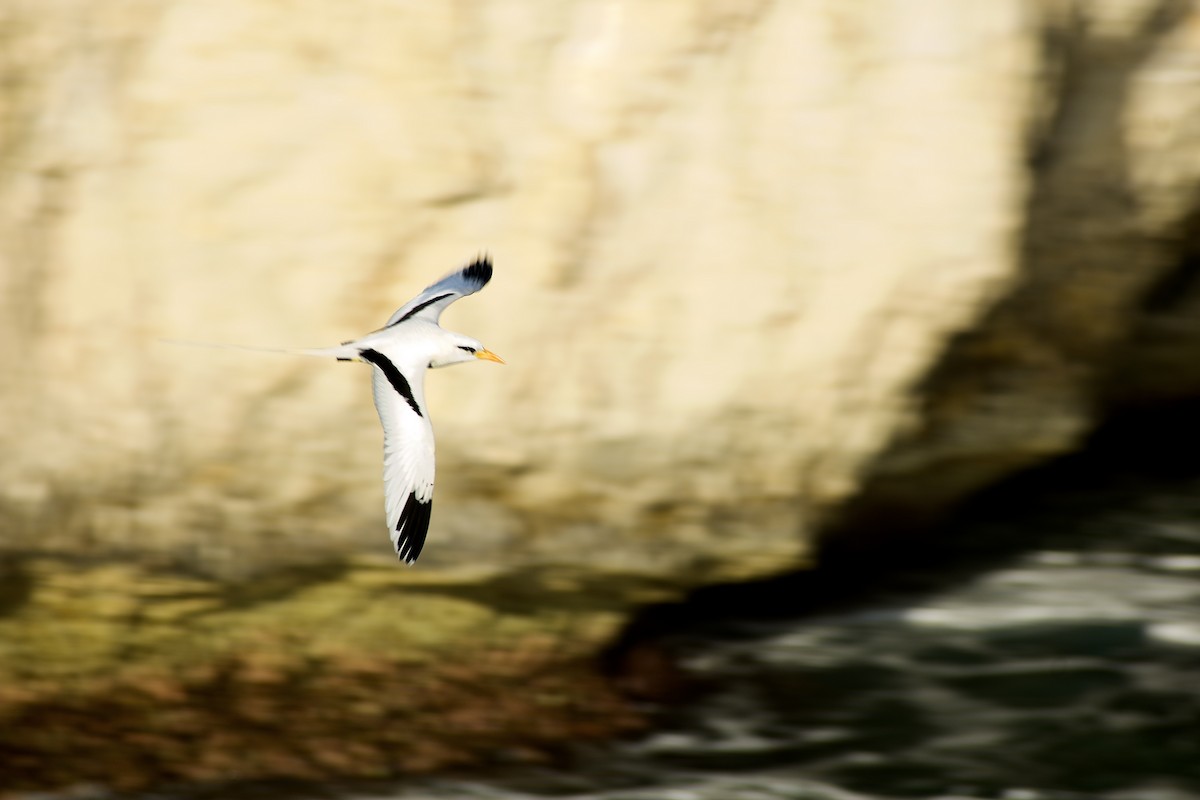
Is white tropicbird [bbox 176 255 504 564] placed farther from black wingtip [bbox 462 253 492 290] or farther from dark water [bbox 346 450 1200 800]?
dark water [bbox 346 450 1200 800]

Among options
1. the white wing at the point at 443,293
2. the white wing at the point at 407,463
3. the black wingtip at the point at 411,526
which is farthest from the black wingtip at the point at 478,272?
the black wingtip at the point at 411,526

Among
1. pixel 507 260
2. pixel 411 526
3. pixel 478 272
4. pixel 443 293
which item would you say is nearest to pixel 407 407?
pixel 411 526

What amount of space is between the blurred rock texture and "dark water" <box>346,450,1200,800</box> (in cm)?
47

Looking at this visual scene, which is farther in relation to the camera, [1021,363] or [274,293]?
[1021,363]

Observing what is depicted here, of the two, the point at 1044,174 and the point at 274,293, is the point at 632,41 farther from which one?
the point at 1044,174

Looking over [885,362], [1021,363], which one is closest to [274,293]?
[885,362]

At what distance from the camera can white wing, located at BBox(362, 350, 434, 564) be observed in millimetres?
2865

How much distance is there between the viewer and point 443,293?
343 cm

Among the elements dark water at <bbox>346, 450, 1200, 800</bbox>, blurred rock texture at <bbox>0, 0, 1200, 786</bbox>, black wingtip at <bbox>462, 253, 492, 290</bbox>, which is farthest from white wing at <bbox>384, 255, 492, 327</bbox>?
dark water at <bbox>346, 450, 1200, 800</bbox>

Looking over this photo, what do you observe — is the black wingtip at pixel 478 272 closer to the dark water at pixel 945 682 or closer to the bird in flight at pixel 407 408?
the bird in flight at pixel 407 408

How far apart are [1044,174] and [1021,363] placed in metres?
0.66

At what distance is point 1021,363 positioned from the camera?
15.9 feet

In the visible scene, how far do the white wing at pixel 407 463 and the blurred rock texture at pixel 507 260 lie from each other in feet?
3.65

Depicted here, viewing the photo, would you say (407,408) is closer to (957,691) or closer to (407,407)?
(407,407)
